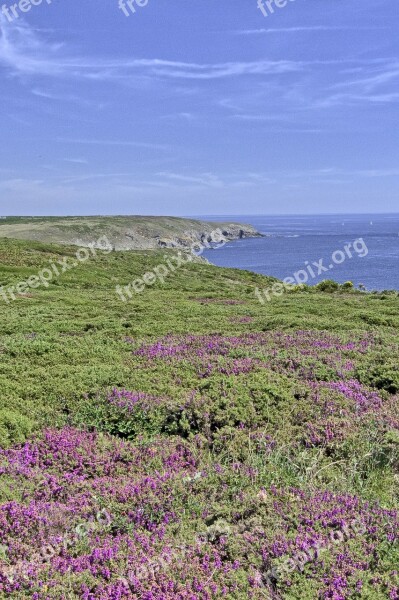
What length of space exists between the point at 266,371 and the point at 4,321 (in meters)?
12.2

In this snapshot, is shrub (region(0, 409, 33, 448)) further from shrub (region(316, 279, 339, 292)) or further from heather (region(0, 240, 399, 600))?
shrub (region(316, 279, 339, 292))

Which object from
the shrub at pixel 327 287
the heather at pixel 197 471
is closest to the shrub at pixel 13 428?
the heather at pixel 197 471

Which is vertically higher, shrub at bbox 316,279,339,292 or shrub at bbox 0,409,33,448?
shrub at bbox 0,409,33,448

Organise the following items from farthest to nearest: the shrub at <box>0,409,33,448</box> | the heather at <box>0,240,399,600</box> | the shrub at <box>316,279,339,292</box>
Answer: the shrub at <box>316,279,339,292</box> < the shrub at <box>0,409,33,448</box> < the heather at <box>0,240,399,600</box>

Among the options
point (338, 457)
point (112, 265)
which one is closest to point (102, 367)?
point (338, 457)

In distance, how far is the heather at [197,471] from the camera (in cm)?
459

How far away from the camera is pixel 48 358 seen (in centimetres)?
1090

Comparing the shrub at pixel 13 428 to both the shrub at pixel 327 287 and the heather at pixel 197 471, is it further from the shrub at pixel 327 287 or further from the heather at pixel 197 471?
the shrub at pixel 327 287

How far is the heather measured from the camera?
4594mm

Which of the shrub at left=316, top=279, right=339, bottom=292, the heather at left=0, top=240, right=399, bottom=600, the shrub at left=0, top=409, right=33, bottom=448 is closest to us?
the heather at left=0, top=240, right=399, bottom=600

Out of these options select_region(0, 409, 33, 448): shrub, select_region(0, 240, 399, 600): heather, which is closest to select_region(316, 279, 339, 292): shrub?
select_region(0, 240, 399, 600): heather

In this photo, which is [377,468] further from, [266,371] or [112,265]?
[112,265]

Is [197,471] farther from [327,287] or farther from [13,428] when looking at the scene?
[327,287]

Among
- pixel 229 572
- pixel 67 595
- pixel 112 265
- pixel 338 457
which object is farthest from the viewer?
pixel 112 265
